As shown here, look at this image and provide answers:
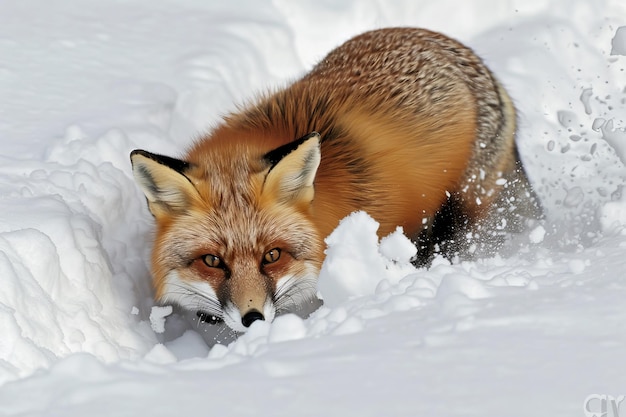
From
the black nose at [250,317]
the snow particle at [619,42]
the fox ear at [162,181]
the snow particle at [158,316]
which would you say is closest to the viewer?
the black nose at [250,317]

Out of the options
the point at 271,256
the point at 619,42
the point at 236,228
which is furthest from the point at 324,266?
the point at 619,42

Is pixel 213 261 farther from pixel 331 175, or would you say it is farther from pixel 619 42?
pixel 619 42

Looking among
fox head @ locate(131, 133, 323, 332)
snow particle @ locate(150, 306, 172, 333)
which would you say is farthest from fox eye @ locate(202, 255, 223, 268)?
snow particle @ locate(150, 306, 172, 333)

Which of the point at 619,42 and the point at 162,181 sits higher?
the point at 162,181

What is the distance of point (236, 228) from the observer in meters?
3.20

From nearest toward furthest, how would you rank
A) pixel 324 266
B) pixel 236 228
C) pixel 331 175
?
1. pixel 324 266
2. pixel 236 228
3. pixel 331 175

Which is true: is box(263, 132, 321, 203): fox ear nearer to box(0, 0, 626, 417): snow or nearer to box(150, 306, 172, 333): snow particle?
box(0, 0, 626, 417): snow

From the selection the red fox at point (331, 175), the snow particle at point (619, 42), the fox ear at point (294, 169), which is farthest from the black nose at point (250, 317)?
the snow particle at point (619, 42)

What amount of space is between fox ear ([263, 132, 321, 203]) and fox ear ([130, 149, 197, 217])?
32 cm

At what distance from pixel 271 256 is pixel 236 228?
174mm

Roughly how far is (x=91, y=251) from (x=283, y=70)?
Result: 2505mm

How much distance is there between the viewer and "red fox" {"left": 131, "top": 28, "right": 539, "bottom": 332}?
320cm

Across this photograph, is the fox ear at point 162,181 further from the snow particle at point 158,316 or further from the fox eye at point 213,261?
the snow particle at point 158,316

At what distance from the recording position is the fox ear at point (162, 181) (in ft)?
10.2
